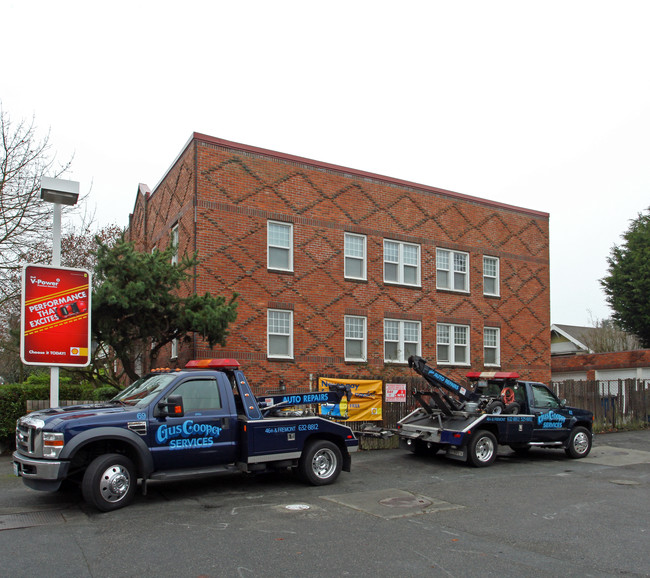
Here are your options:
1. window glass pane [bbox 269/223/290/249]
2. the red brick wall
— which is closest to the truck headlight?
window glass pane [bbox 269/223/290/249]

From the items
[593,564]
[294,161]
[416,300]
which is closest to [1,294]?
[294,161]

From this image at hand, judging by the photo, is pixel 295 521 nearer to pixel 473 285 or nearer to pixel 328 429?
pixel 328 429

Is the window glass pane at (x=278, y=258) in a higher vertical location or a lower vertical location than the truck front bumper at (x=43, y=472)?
higher

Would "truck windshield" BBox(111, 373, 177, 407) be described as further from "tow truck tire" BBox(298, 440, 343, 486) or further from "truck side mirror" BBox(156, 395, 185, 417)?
"tow truck tire" BBox(298, 440, 343, 486)

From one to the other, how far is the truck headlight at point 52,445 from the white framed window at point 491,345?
18.1 meters

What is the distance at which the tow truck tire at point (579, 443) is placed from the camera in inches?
585

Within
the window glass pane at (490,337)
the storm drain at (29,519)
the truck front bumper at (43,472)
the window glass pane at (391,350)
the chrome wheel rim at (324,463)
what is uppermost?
the window glass pane at (490,337)

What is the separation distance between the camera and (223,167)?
18.5 meters

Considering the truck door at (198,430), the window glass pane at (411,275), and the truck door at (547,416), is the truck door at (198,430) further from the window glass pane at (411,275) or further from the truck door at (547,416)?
the window glass pane at (411,275)

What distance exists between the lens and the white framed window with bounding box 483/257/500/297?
2422cm

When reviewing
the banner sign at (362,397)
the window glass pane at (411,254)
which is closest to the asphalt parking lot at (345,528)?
the banner sign at (362,397)

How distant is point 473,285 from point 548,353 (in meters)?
4.69

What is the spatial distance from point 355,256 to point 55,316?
11138mm

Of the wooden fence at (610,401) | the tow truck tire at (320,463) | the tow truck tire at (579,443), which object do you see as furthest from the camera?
the wooden fence at (610,401)
